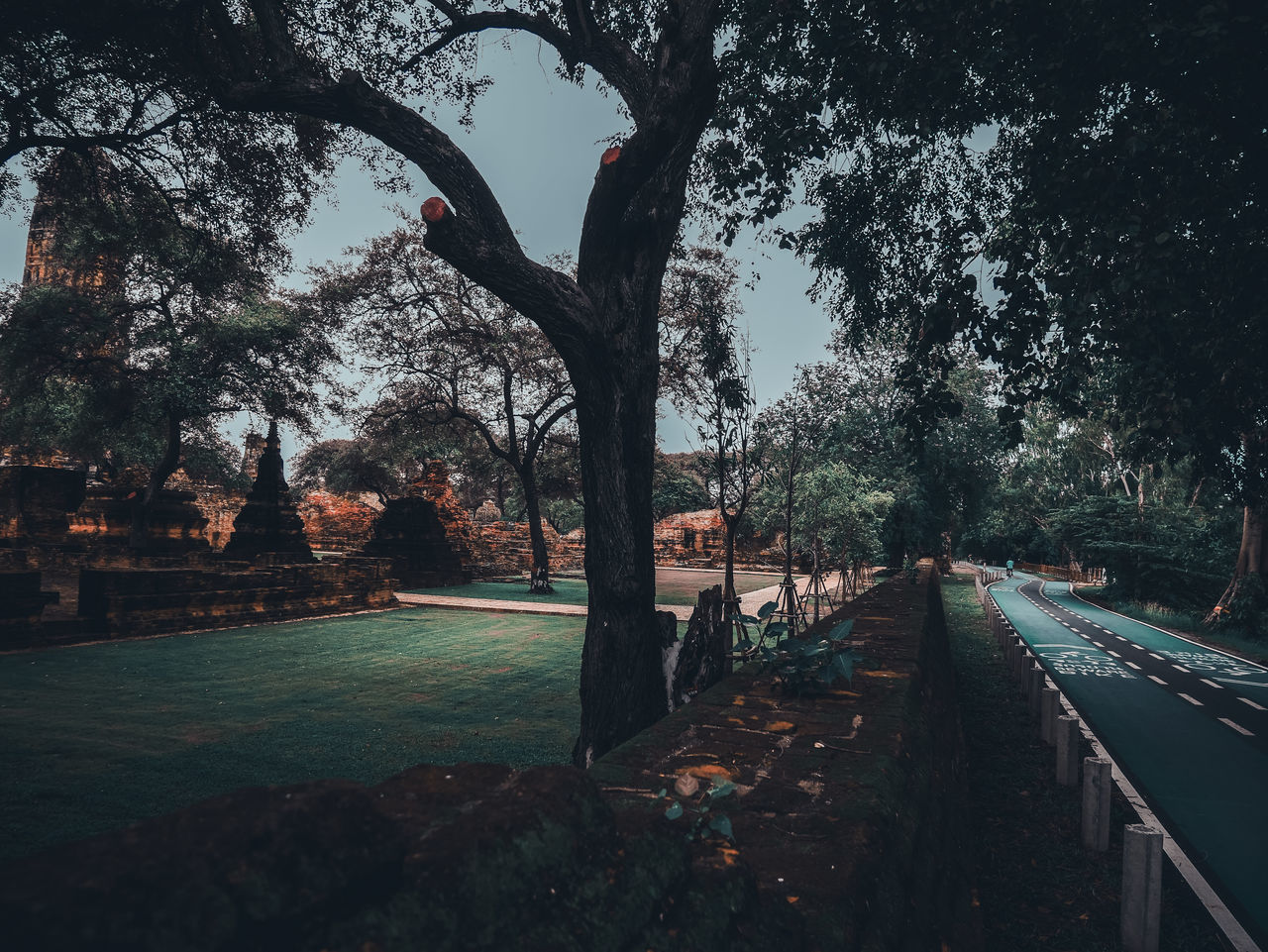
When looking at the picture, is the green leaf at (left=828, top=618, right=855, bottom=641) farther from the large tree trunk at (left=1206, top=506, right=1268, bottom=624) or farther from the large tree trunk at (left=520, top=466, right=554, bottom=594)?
the large tree trunk at (left=1206, top=506, right=1268, bottom=624)

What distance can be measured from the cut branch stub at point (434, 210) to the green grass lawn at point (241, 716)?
4062 mm

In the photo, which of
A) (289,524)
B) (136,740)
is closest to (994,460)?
(289,524)

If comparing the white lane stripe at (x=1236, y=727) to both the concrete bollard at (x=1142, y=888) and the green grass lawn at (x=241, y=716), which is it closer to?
the concrete bollard at (x=1142, y=888)

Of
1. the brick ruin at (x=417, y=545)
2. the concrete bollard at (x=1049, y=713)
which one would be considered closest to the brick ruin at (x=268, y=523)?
the brick ruin at (x=417, y=545)

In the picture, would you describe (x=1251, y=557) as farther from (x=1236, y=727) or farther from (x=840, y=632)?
(x=840, y=632)

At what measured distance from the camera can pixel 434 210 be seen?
4.23 m

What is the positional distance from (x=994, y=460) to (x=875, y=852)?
30.7 m

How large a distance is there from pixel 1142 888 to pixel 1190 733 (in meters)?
6.78

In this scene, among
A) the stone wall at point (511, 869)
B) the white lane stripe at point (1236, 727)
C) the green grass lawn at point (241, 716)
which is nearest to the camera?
the stone wall at point (511, 869)

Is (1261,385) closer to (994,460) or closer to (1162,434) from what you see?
(1162,434)

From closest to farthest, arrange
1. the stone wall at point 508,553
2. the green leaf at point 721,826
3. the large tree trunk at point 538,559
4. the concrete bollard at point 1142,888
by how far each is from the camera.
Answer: the green leaf at point 721,826 < the concrete bollard at point 1142,888 < the large tree trunk at point 538,559 < the stone wall at point 508,553

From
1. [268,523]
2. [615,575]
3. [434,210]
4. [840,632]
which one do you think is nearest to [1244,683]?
[840,632]

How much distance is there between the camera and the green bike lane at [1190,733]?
17.3 feet

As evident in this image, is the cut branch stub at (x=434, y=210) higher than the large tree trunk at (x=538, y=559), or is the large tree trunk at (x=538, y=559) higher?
the cut branch stub at (x=434, y=210)
